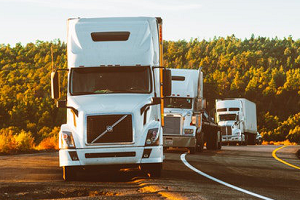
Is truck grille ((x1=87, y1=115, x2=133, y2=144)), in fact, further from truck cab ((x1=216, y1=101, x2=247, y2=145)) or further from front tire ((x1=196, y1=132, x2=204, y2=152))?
truck cab ((x1=216, y1=101, x2=247, y2=145))

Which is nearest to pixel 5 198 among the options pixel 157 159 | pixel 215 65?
pixel 157 159

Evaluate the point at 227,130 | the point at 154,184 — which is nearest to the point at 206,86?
the point at 227,130

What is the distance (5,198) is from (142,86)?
5.00 m

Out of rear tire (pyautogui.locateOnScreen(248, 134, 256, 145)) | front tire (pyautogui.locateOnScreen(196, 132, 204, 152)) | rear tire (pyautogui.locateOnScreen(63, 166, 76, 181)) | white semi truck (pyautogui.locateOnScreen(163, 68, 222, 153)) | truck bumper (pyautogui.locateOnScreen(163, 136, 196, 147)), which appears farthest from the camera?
rear tire (pyautogui.locateOnScreen(248, 134, 256, 145))

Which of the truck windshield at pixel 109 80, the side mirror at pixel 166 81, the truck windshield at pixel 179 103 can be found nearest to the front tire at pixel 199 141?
the truck windshield at pixel 179 103

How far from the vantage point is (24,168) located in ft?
58.9

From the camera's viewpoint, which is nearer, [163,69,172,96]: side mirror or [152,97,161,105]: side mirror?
[152,97,161,105]: side mirror

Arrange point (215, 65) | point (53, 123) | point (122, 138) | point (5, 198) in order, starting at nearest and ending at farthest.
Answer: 1. point (5, 198)
2. point (122, 138)
3. point (53, 123)
4. point (215, 65)

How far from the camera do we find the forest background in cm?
11249

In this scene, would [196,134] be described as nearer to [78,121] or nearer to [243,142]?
[78,121]

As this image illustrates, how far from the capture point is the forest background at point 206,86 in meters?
112

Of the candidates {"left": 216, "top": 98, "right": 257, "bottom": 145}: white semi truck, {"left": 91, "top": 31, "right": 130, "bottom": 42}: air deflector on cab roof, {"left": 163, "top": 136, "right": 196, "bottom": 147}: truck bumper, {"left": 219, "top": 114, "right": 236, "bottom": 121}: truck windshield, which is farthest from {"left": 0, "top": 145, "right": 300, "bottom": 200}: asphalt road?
{"left": 216, "top": 98, "right": 257, "bottom": 145}: white semi truck

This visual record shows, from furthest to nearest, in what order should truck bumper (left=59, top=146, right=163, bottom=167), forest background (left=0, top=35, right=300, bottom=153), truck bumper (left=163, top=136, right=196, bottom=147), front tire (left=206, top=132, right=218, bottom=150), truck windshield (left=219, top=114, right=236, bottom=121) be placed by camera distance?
forest background (left=0, top=35, right=300, bottom=153) → truck windshield (left=219, top=114, right=236, bottom=121) → front tire (left=206, top=132, right=218, bottom=150) → truck bumper (left=163, top=136, right=196, bottom=147) → truck bumper (left=59, top=146, right=163, bottom=167)

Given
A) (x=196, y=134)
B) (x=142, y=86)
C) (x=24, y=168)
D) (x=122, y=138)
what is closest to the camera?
(x=122, y=138)
